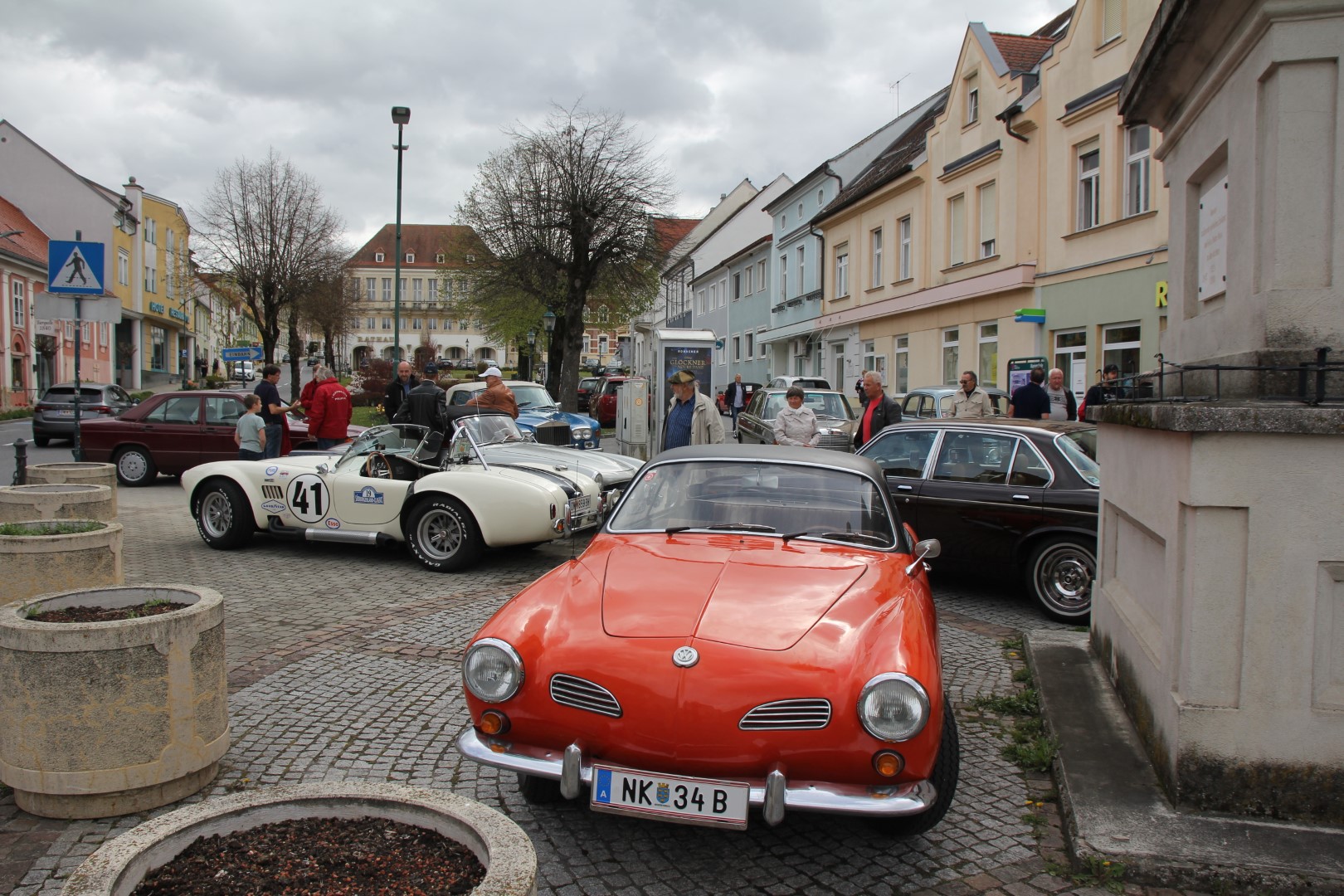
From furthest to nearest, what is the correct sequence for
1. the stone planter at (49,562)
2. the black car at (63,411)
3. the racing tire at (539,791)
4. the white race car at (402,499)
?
the black car at (63,411), the white race car at (402,499), the stone planter at (49,562), the racing tire at (539,791)

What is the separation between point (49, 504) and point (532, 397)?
46.9 feet

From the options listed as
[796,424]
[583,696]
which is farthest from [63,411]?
[583,696]

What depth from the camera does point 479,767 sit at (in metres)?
4.38

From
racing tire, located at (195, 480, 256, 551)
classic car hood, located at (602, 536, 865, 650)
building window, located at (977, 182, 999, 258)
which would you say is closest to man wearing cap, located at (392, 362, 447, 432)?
racing tire, located at (195, 480, 256, 551)

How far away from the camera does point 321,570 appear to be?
8.89 metres

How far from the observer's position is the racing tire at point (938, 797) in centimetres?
351

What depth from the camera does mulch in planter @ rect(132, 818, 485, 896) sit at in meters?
2.21

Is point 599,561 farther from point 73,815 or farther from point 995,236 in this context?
point 995,236

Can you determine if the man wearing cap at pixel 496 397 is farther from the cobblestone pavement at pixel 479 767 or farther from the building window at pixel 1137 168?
the building window at pixel 1137 168

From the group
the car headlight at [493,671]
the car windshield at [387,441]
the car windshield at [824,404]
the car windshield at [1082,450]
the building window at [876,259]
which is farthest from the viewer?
the building window at [876,259]

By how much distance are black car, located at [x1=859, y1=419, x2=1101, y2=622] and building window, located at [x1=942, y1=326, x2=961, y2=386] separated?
1708cm

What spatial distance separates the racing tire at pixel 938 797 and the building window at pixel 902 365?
24.9 metres

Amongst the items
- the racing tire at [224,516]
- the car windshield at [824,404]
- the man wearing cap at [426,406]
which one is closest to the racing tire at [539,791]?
the racing tire at [224,516]

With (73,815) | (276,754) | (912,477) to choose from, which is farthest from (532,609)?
(912,477)
